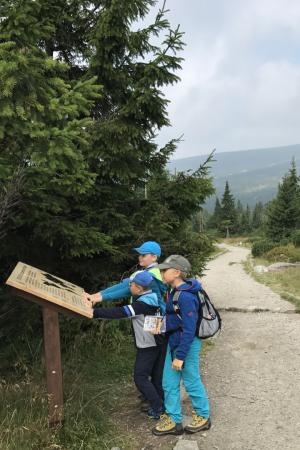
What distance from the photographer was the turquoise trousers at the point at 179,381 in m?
4.52

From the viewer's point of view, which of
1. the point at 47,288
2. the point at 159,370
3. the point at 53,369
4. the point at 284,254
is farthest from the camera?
the point at 284,254

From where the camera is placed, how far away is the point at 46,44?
25.0 feet

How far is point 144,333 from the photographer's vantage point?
185 inches

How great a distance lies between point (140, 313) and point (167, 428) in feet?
3.98

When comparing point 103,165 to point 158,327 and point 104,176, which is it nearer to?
point 104,176

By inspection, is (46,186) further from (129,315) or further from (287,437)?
(287,437)

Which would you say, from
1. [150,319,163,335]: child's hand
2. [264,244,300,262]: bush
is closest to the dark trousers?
[150,319,163,335]: child's hand

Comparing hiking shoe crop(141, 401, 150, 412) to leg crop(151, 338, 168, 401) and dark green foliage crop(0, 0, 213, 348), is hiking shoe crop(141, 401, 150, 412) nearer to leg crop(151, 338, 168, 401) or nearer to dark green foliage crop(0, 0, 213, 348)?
leg crop(151, 338, 168, 401)

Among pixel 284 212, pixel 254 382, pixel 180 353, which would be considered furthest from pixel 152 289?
pixel 284 212

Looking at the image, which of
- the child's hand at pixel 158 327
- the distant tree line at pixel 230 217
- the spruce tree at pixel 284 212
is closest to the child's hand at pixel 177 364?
the child's hand at pixel 158 327

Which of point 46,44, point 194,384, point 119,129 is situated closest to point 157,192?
point 119,129

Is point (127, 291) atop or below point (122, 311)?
atop

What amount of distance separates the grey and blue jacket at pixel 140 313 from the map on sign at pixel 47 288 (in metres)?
0.31

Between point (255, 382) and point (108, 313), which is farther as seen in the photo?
point (255, 382)
